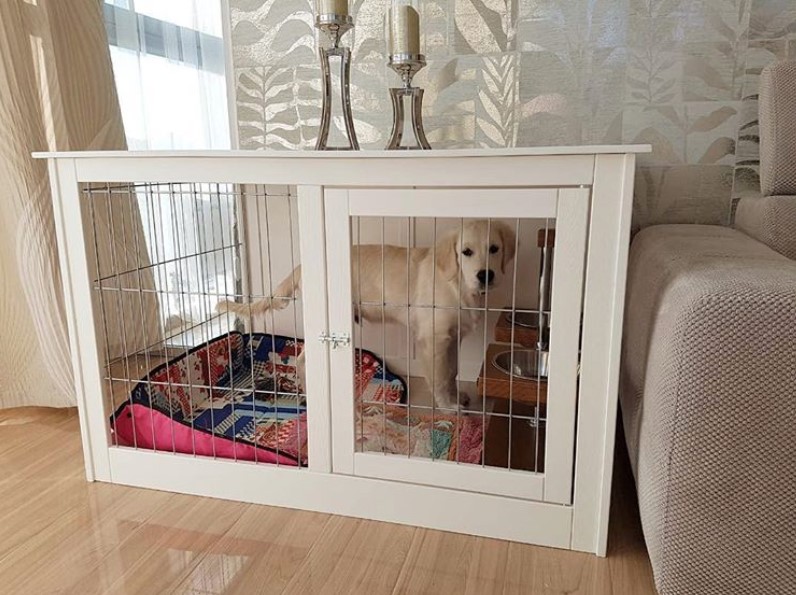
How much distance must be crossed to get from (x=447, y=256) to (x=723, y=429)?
60cm

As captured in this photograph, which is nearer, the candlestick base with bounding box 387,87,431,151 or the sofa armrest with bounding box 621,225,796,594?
the sofa armrest with bounding box 621,225,796,594

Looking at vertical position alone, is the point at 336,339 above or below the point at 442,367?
above

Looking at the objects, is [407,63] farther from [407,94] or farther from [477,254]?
[477,254]

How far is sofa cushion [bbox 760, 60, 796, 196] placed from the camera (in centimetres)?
126

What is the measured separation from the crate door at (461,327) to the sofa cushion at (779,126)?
20.4 inches

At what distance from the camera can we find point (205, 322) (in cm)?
180

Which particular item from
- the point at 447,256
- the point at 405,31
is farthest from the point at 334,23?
the point at 447,256

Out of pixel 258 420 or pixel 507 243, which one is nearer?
pixel 507 243

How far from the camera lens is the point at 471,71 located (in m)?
1.64

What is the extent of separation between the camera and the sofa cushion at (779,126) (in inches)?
49.6

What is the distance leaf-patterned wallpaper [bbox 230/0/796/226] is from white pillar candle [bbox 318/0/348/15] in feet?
1.13

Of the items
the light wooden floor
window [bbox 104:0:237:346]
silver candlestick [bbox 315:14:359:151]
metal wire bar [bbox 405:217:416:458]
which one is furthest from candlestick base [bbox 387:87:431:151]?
the light wooden floor

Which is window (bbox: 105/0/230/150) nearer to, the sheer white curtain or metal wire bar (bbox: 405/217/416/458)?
the sheer white curtain

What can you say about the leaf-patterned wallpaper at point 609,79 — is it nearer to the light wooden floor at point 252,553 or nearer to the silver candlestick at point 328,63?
the silver candlestick at point 328,63
